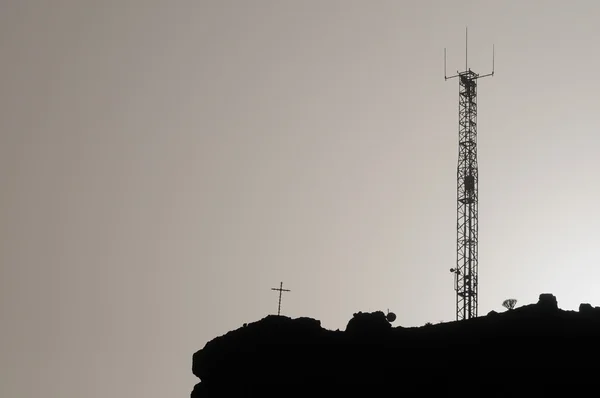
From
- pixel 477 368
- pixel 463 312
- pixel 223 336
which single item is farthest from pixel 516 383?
pixel 463 312

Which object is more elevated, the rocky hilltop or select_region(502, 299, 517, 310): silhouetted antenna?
select_region(502, 299, 517, 310): silhouetted antenna

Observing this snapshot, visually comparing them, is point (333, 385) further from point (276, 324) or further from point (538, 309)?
point (538, 309)

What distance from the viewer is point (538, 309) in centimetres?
3072

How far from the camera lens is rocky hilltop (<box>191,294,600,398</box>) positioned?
96.0 feet

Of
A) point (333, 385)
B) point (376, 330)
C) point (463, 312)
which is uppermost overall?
point (463, 312)

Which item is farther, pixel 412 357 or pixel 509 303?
pixel 509 303

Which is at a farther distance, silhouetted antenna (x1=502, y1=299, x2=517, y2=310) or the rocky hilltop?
silhouetted antenna (x1=502, y1=299, x2=517, y2=310)

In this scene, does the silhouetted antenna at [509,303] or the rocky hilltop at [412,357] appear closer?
the rocky hilltop at [412,357]

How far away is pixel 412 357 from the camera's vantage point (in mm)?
32875

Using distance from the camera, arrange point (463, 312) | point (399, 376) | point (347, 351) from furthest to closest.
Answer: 1. point (463, 312)
2. point (347, 351)
3. point (399, 376)

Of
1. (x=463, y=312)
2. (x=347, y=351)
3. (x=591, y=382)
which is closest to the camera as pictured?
(x=591, y=382)

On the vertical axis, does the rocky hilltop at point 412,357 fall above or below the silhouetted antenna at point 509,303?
below

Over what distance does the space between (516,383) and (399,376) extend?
4.83 m

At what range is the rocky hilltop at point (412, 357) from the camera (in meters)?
29.2
